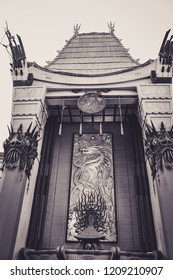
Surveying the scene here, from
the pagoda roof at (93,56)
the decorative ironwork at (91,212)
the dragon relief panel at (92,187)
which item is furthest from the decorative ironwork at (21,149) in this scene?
the pagoda roof at (93,56)

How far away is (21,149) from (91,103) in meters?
4.17

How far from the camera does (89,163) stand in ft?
41.4

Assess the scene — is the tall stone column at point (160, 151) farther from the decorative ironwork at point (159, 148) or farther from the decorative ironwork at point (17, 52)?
the decorative ironwork at point (17, 52)

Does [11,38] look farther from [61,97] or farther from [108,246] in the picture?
[108,246]

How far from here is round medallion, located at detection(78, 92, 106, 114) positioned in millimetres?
12258

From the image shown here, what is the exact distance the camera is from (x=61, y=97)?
42.3ft

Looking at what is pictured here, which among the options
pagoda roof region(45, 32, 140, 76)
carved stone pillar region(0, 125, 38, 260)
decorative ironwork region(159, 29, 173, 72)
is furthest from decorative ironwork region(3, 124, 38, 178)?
decorative ironwork region(159, 29, 173, 72)

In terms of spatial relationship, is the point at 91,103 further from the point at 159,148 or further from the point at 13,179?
the point at 13,179

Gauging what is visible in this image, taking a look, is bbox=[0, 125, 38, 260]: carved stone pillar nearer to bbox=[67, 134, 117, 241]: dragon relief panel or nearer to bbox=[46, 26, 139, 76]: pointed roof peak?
bbox=[67, 134, 117, 241]: dragon relief panel

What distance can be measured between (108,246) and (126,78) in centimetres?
801

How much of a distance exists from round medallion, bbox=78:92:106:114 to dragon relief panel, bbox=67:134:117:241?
1956mm

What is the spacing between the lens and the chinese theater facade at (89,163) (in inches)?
362

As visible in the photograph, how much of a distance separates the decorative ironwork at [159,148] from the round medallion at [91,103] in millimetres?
2679

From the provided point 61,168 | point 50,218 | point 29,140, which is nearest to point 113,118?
point 61,168
